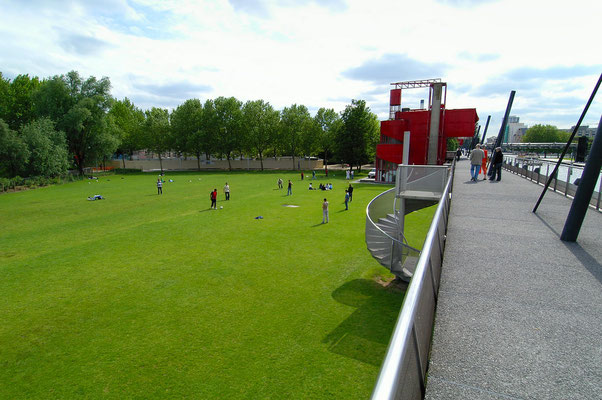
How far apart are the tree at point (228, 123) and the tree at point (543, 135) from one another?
125 metres

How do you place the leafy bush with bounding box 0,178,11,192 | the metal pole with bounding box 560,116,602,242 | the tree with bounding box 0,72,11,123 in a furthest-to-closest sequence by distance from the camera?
the tree with bounding box 0,72,11,123 < the leafy bush with bounding box 0,178,11,192 < the metal pole with bounding box 560,116,602,242

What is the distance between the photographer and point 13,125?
5775 centimetres

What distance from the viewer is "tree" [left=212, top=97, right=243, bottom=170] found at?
7412cm

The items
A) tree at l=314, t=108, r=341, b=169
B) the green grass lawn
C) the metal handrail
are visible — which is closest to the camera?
the metal handrail

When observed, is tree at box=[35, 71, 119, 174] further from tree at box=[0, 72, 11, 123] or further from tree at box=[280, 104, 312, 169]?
tree at box=[280, 104, 312, 169]

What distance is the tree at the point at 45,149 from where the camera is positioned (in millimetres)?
45094

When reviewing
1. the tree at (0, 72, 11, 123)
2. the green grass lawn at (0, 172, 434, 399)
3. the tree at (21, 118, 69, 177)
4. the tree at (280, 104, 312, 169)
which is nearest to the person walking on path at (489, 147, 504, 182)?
the green grass lawn at (0, 172, 434, 399)

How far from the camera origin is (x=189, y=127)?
74438 mm

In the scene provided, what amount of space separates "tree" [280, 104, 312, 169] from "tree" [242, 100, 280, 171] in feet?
6.51

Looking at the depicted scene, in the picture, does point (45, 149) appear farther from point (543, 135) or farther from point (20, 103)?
Answer: point (543, 135)

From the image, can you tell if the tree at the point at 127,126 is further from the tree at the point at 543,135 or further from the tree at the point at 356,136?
the tree at the point at 543,135

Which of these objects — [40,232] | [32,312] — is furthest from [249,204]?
[32,312]

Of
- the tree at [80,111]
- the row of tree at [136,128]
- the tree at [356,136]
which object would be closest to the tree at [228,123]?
the row of tree at [136,128]

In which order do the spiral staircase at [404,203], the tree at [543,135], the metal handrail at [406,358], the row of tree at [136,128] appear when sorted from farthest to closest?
the tree at [543,135]
the row of tree at [136,128]
the spiral staircase at [404,203]
the metal handrail at [406,358]
